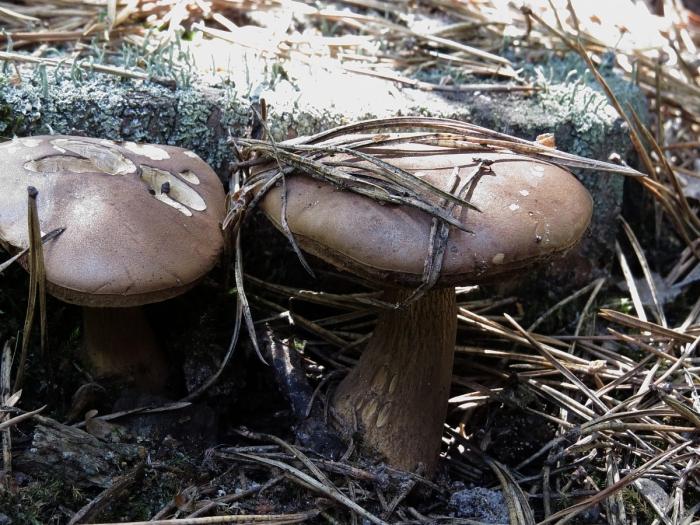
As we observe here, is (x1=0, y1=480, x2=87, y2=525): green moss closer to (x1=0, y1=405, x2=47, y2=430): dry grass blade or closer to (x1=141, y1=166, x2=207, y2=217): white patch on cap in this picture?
(x1=0, y1=405, x2=47, y2=430): dry grass blade

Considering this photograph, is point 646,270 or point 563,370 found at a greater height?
point 646,270

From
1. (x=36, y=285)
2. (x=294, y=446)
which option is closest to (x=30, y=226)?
(x=36, y=285)

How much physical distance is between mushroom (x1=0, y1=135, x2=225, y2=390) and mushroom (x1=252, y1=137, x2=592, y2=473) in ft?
0.70

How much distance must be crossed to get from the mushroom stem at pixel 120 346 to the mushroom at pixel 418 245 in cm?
56

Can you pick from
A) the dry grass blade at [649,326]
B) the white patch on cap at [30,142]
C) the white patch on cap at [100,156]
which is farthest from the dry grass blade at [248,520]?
the dry grass blade at [649,326]

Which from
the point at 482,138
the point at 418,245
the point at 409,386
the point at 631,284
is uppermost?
the point at 482,138

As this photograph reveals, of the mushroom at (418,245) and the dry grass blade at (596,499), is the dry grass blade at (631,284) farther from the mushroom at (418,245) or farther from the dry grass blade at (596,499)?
the mushroom at (418,245)

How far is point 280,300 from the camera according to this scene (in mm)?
2189

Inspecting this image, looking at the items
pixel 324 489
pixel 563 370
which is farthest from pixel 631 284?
pixel 324 489

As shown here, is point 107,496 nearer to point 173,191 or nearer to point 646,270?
point 173,191

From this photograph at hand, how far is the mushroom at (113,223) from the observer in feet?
4.75

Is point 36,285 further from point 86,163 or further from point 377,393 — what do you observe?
point 377,393

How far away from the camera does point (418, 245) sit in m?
1.30

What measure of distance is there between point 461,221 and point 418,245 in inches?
4.2
